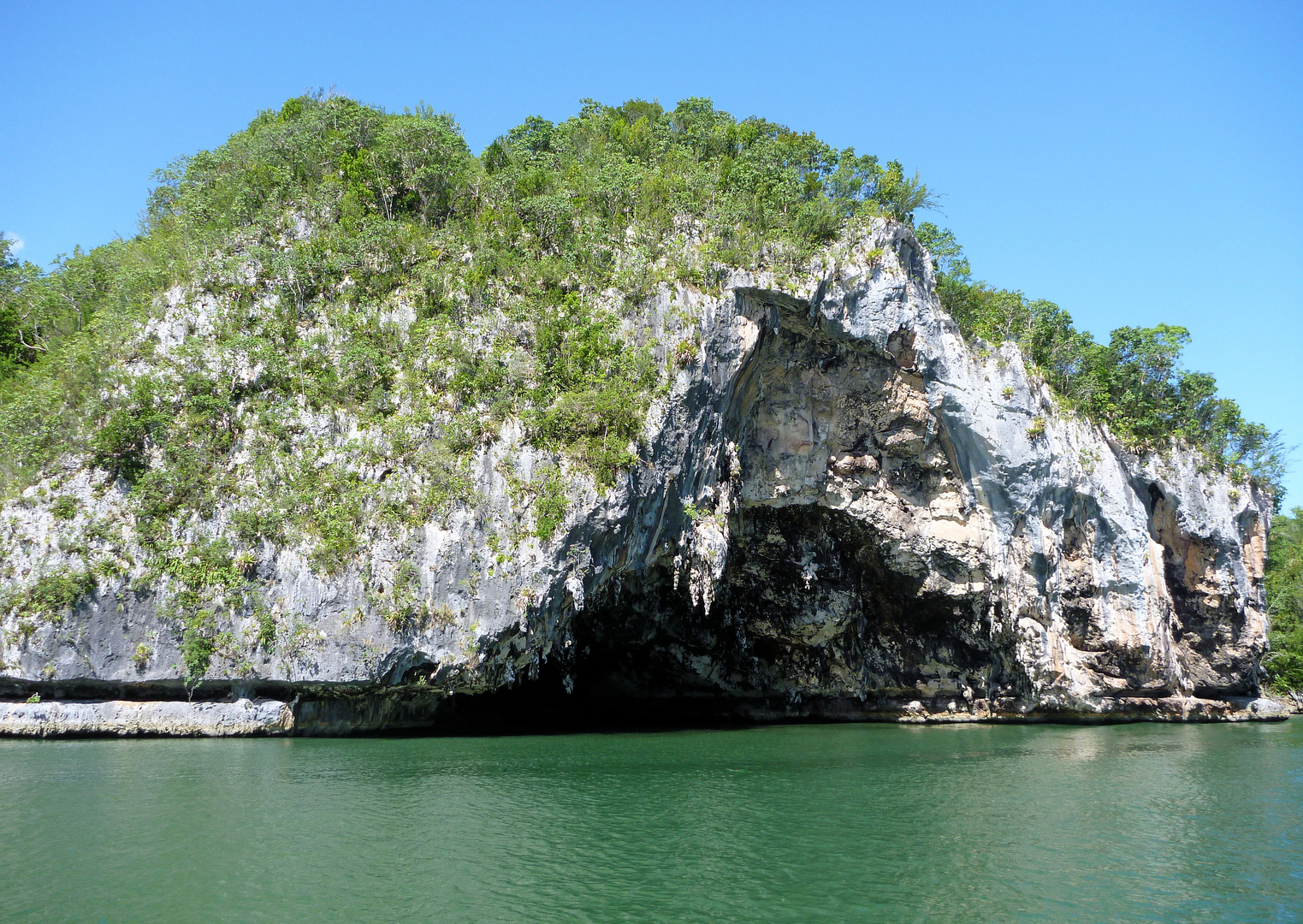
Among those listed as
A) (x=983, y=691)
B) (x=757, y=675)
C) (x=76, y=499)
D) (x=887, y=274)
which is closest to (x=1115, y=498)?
(x=983, y=691)

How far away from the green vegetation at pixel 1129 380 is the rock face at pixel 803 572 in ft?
4.86

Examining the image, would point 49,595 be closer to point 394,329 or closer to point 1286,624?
point 394,329

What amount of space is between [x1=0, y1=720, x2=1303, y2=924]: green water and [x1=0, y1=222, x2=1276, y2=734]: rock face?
9.53 feet

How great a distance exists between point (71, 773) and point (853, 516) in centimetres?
2403

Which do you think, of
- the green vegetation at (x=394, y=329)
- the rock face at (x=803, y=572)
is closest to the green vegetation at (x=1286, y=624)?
the rock face at (x=803, y=572)

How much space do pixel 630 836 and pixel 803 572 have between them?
1835 centimetres

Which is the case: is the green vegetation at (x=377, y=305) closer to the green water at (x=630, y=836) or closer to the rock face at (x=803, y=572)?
the rock face at (x=803, y=572)

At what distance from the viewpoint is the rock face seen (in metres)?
23.5

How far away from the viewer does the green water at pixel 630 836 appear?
1105cm

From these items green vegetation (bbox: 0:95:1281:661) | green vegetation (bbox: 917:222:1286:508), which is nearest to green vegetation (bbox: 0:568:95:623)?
green vegetation (bbox: 0:95:1281:661)

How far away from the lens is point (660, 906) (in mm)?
11070

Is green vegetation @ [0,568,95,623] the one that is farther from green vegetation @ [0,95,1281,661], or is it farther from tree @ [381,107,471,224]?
tree @ [381,107,471,224]

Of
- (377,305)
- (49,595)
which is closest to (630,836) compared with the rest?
(49,595)

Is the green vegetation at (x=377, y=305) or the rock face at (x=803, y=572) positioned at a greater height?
the green vegetation at (x=377, y=305)
